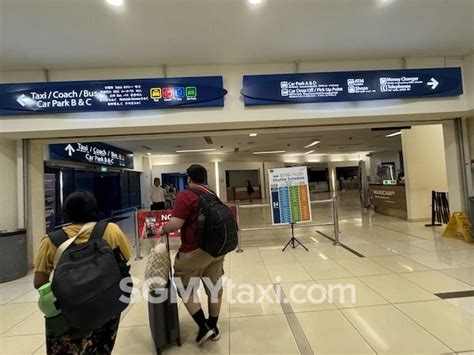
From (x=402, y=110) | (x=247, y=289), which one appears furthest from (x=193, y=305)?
(x=402, y=110)

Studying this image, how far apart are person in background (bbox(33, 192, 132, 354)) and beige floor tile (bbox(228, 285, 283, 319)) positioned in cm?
126

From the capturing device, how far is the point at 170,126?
13.5 feet

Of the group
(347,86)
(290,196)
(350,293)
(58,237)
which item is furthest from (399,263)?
(58,237)

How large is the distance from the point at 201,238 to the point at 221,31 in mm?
2643

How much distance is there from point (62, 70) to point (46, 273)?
363 centimetres

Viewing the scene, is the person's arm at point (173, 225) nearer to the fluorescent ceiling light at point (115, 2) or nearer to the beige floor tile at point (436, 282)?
the fluorescent ceiling light at point (115, 2)

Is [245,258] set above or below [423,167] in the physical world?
below

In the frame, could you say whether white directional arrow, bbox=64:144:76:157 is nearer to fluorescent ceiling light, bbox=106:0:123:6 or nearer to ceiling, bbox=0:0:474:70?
ceiling, bbox=0:0:474:70

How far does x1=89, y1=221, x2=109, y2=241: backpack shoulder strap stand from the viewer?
4.68 ft

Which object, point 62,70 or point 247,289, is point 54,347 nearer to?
point 247,289

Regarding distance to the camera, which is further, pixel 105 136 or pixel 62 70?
pixel 105 136

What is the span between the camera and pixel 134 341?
218 centimetres

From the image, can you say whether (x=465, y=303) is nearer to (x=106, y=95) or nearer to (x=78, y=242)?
(x=78, y=242)

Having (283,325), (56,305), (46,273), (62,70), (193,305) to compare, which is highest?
(62,70)
